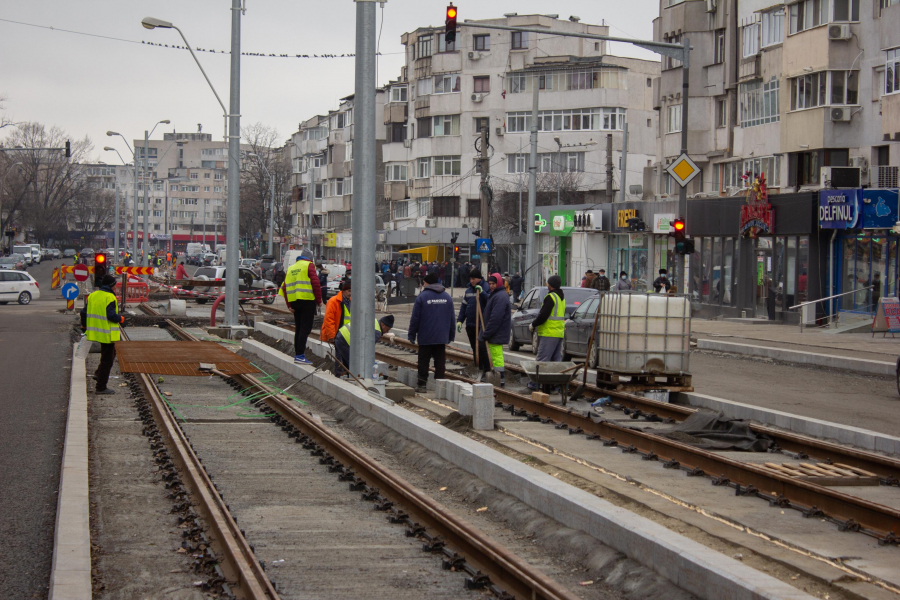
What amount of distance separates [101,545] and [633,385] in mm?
9457

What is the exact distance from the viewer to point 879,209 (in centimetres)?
3077

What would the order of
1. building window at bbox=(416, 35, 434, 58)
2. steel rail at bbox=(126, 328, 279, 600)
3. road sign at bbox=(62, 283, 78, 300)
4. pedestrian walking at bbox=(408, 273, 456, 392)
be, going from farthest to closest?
building window at bbox=(416, 35, 434, 58)
road sign at bbox=(62, 283, 78, 300)
pedestrian walking at bbox=(408, 273, 456, 392)
steel rail at bbox=(126, 328, 279, 600)

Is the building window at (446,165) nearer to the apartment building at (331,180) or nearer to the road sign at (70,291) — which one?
the apartment building at (331,180)

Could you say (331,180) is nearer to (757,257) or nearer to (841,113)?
(757,257)

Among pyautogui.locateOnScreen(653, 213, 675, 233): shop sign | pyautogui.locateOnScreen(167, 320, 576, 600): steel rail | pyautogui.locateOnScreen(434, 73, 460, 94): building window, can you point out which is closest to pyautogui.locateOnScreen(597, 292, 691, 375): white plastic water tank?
pyautogui.locateOnScreen(167, 320, 576, 600): steel rail

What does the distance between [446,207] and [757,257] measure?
39735 millimetres

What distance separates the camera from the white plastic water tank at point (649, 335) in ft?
48.8

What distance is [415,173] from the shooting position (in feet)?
258

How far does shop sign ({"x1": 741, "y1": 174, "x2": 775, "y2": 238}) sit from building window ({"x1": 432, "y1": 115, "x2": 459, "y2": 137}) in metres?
39.8

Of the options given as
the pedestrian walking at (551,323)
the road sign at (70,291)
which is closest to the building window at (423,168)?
the road sign at (70,291)

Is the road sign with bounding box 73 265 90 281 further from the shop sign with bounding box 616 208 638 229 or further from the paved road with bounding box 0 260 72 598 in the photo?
the shop sign with bounding box 616 208 638 229

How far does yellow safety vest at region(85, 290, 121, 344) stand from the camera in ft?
46.9

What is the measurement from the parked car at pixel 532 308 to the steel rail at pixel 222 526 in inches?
482

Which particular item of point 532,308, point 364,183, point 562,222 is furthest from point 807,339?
point 562,222
